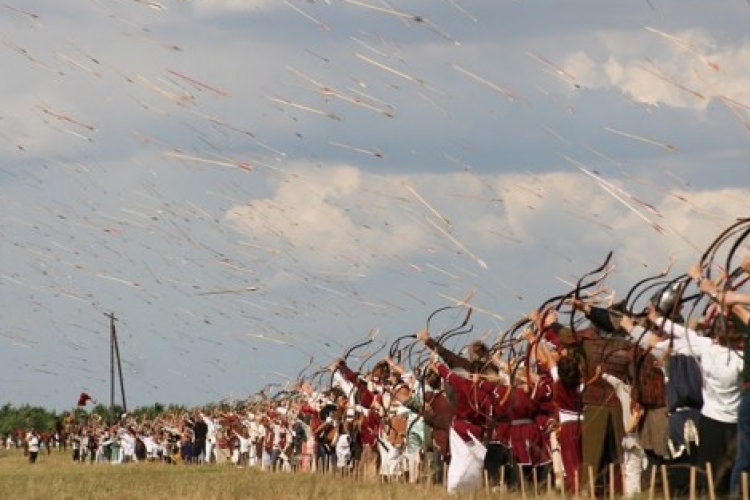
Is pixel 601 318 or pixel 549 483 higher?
pixel 601 318

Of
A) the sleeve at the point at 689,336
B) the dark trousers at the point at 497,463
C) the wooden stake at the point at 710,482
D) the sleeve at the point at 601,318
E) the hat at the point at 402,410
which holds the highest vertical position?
the hat at the point at 402,410

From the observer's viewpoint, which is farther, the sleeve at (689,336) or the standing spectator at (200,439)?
the standing spectator at (200,439)

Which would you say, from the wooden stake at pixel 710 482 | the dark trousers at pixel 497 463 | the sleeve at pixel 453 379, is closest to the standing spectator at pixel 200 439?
the dark trousers at pixel 497 463

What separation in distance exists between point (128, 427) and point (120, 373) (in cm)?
2181

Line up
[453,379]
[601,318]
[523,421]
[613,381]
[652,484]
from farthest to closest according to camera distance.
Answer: [453,379], [523,421], [613,381], [601,318], [652,484]

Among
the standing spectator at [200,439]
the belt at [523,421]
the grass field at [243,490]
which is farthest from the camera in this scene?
the standing spectator at [200,439]

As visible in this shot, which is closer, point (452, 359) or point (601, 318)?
point (601, 318)

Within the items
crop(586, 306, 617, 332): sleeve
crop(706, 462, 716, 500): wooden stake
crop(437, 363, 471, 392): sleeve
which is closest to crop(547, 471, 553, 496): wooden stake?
crop(437, 363, 471, 392): sleeve

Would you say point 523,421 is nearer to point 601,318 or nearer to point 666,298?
point 601,318

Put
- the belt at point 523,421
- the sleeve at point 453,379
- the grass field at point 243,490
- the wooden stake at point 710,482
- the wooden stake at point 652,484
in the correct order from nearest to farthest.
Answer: the wooden stake at point 710,482
the wooden stake at point 652,484
the belt at point 523,421
the sleeve at point 453,379
the grass field at point 243,490

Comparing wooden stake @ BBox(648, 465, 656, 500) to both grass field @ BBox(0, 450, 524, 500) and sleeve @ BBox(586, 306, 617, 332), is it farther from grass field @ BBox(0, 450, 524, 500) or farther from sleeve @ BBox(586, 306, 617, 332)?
grass field @ BBox(0, 450, 524, 500)

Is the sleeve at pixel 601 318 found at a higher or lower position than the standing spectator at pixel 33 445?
lower

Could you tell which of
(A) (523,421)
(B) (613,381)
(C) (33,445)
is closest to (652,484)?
(B) (613,381)

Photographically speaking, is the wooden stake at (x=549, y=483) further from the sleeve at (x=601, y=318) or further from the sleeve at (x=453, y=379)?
the sleeve at (x=601, y=318)
